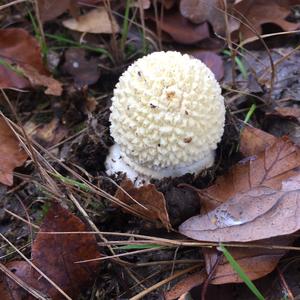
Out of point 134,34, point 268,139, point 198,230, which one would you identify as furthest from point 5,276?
point 134,34

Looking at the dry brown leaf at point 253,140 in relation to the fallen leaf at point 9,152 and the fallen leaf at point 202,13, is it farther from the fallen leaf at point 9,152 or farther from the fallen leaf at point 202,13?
A: the fallen leaf at point 9,152

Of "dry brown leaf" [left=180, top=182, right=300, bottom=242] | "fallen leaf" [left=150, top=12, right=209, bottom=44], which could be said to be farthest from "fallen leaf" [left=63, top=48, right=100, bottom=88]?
"dry brown leaf" [left=180, top=182, right=300, bottom=242]

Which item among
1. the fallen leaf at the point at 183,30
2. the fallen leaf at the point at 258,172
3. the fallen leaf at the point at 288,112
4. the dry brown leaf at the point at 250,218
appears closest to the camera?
the dry brown leaf at the point at 250,218

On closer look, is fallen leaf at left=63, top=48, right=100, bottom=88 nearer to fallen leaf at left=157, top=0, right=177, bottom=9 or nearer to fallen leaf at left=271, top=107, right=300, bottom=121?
fallen leaf at left=157, top=0, right=177, bottom=9

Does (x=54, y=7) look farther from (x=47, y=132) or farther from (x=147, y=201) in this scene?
(x=147, y=201)

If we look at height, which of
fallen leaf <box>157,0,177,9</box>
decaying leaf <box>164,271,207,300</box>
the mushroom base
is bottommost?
decaying leaf <box>164,271,207,300</box>

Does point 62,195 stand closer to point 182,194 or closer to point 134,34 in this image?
point 182,194

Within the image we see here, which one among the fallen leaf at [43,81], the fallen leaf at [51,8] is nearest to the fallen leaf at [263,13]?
the fallen leaf at [51,8]

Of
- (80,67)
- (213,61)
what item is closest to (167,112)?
(213,61)
